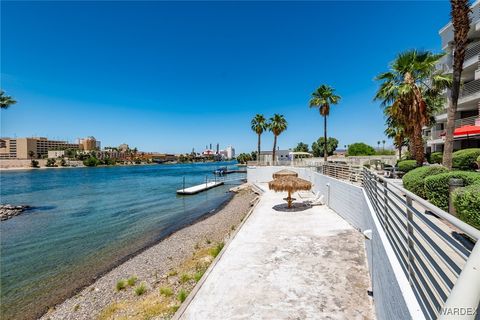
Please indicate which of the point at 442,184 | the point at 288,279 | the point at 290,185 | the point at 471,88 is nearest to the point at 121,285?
the point at 288,279

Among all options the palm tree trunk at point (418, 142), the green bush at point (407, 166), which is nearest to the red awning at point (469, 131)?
the palm tree trunk at point (418, 142)

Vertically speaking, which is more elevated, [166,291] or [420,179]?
[420,179]

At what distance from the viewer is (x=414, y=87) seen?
14.9 metres

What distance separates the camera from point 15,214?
23188 mm

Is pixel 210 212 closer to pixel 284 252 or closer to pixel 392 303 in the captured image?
pixel 284 252

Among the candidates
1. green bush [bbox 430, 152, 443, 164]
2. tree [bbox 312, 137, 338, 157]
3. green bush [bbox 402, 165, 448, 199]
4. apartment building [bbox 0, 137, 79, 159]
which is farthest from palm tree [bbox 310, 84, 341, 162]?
apartment building [bbox 0, 137, 79, 159]

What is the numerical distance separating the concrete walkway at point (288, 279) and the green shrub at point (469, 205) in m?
2.52

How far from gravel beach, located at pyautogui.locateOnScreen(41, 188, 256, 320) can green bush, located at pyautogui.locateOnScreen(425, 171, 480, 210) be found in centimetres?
816

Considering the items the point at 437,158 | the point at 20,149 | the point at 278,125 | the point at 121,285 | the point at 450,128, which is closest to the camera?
the point at 121,285

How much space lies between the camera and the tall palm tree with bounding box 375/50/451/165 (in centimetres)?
1484

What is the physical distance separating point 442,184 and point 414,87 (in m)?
9.23

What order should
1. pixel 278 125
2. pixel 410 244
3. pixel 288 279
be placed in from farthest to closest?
1. pixel 278 125
2. pixel 288 279
3. pixel 410 244

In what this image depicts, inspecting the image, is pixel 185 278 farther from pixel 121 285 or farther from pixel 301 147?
pixel 301 147

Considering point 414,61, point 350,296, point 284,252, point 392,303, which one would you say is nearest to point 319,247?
point 284,252
